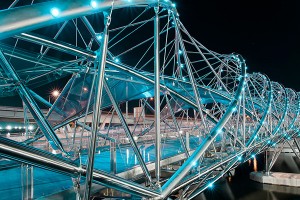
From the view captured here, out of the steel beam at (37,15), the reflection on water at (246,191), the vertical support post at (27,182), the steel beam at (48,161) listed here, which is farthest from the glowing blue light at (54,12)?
the reflection on water at (246,191)

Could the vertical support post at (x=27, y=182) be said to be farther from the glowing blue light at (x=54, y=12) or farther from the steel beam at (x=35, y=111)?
the glowing blue light at (x=54, y=12)

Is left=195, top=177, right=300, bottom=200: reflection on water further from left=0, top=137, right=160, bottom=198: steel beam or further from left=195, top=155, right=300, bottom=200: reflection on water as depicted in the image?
left=0, top=137, right=160, bottom=198: steel beam

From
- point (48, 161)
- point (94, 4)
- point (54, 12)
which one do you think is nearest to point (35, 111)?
point (48, 161)

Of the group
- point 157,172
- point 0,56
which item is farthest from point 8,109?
point 157,172

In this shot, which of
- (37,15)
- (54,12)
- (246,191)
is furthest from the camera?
(246,191)

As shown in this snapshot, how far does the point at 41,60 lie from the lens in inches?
468

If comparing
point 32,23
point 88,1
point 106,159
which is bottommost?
point 106,159

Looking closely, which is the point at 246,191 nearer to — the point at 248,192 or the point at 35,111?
the point at 248,192

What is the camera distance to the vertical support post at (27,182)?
22.2 feet

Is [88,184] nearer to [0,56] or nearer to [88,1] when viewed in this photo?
[88,1]

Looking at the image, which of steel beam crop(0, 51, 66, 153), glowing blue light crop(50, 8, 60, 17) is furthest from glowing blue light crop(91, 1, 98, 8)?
steel beam crop(0, 51, 66, 153)

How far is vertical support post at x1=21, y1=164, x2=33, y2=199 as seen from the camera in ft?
22.2

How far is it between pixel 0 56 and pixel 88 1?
4781 millimetres

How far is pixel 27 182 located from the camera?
6.91 meters
